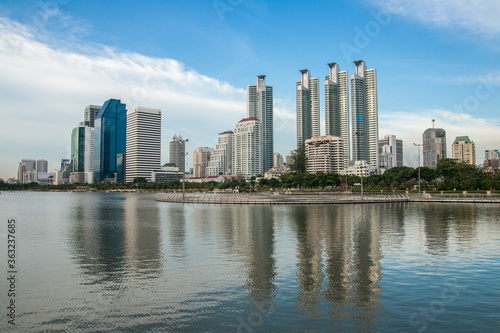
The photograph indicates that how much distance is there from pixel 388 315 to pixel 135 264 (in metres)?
11.5

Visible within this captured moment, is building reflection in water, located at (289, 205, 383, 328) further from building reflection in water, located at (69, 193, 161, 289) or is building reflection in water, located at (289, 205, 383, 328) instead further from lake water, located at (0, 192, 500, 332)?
building reflection in water, located at (69, 193, 161, 289)

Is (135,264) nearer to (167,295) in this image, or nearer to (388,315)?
(167,295)

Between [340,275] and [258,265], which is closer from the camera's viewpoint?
[340,275]

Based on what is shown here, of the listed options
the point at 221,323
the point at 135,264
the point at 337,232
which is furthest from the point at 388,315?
the point at 337,232

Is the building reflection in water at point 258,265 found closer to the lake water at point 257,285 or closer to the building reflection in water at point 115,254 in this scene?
the lake water at point 257,285

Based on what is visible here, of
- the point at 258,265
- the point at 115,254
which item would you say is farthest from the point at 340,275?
the point at 115,254

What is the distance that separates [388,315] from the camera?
10.6 meters

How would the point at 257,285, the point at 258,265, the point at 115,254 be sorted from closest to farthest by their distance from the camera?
the point at 257,285 < the point at 258,265 < the point at 115,254

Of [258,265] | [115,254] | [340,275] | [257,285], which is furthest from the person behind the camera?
[115,254]

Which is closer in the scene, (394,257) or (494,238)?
(394,257)

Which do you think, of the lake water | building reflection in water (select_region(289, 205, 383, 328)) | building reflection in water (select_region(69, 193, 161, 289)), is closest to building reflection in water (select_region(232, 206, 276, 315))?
the lake water

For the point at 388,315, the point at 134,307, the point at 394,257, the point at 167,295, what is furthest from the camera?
the point at 394,257

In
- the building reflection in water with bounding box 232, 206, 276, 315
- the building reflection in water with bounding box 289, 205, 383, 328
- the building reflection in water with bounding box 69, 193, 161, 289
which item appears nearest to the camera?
the building reflection in water with bounding box 289, 205, 383, 328

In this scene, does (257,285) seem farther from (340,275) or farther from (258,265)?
(340,275)
